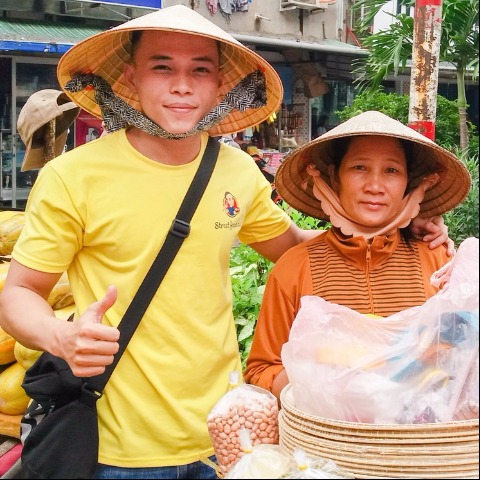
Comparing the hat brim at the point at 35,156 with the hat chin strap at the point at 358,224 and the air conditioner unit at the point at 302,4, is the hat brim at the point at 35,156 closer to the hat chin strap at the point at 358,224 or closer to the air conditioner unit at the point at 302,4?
the hat chin strap at the point at 358,224

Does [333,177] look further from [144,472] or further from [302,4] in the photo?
[302,4]

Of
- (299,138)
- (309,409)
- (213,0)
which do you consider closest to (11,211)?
(309,409)

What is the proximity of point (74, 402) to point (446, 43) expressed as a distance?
4.79m

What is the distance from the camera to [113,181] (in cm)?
177

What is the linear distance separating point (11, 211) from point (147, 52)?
7.36 feet

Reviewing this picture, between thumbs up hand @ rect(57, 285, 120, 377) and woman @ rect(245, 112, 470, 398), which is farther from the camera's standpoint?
woman @ rect(245, 112, 470, 398)

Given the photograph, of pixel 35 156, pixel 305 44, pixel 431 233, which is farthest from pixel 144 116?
pixel 305 44

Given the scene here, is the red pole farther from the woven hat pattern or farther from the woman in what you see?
the woven hat pattern

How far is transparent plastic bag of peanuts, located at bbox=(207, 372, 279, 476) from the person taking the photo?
1.42 m

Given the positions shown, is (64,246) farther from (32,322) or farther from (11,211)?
(11,211)

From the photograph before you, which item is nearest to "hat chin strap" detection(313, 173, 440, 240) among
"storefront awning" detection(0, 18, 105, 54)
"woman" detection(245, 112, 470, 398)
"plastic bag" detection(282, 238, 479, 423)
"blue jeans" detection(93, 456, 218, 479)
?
"woman" detection(245, 112, 470, 398)

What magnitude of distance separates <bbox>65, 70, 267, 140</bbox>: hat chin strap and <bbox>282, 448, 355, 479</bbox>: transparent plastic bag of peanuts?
3.03 ft

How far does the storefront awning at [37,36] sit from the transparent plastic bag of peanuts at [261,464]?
8.67 m

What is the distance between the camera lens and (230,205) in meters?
1.94
